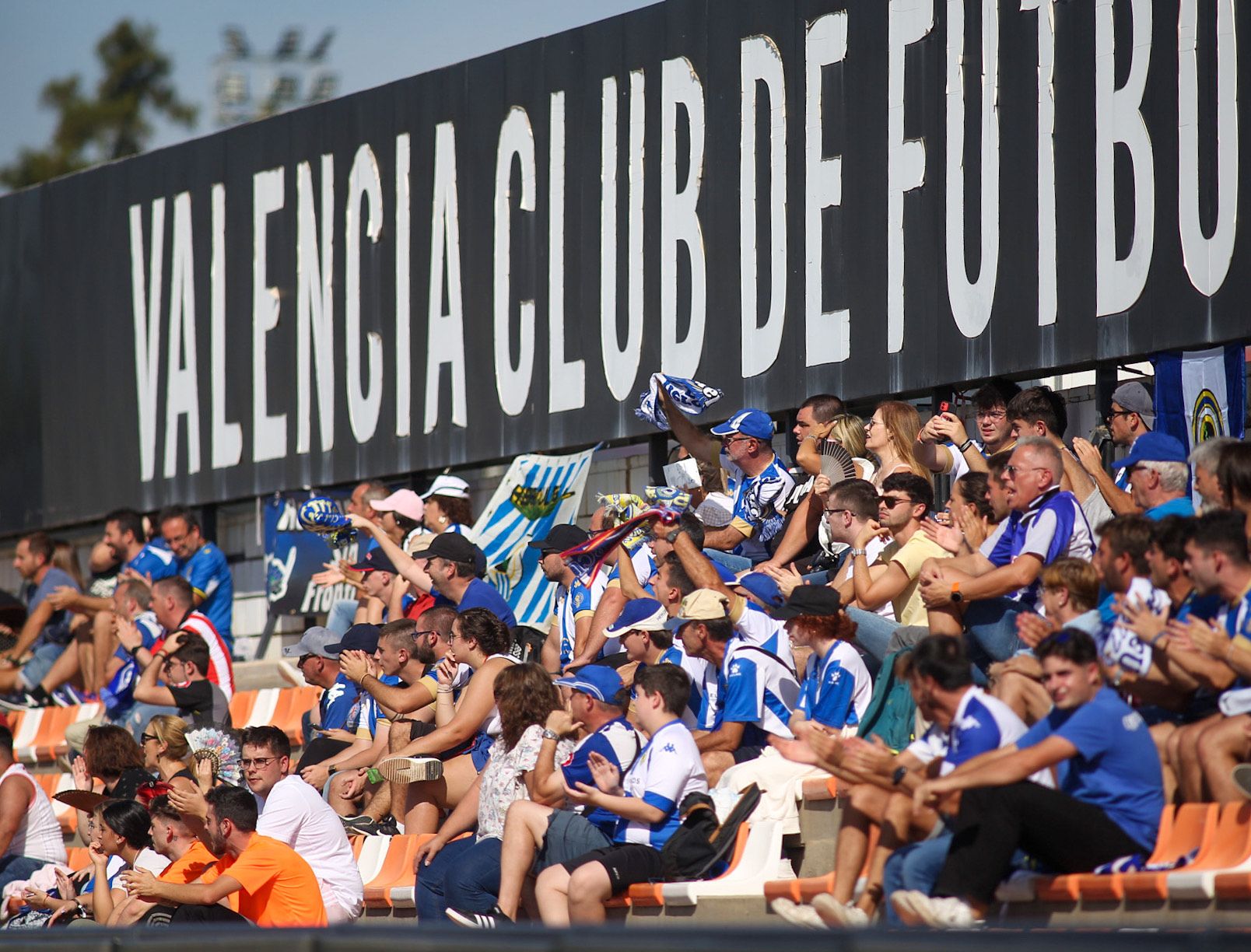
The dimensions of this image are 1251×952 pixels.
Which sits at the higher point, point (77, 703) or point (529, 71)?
point (529, 71)

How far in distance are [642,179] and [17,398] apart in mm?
7904

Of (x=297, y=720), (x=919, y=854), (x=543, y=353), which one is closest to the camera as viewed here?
(x=919, y=854)

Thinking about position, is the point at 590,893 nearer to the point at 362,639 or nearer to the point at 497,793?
the point at 497,793

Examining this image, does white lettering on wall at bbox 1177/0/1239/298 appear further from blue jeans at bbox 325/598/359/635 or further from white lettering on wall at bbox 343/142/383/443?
white lettering on wall at bbox 343/142/383/443

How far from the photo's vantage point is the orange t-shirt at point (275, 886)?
7570 mm

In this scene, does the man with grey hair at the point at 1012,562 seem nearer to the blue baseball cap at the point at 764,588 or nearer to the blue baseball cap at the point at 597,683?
the blue baseball cap at the point at 764,588

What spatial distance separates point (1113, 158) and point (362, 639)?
4.78m

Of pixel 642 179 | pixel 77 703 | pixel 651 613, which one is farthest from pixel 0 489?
pixel 651 613

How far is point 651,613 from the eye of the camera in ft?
28.0

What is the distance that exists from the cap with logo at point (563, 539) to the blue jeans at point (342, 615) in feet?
8.79

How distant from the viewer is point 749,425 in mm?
9906

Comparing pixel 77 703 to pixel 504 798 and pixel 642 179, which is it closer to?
pixel 642 179

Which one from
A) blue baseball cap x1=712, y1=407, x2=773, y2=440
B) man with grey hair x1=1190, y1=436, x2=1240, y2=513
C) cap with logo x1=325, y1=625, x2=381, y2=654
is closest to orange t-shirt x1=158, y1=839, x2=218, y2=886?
cap with logo x1=325, y1=625, x2=381, y2=654

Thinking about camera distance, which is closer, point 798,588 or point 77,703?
point 798,588
